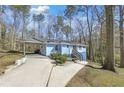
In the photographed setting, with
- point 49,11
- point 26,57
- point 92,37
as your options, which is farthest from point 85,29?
point 26,57

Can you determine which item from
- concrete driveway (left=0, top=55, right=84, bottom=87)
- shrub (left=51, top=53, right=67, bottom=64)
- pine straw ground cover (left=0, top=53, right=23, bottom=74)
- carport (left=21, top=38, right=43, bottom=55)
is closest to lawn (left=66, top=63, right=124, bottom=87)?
concrete driveway (left=0, top=55, right=84, bottom=87)

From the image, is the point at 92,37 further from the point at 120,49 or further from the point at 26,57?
the point at 26,57

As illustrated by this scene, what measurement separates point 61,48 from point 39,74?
23.9 inches

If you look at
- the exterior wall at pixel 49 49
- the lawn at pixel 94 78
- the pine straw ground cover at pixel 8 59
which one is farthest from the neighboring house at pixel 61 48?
the pine straw ground cover at pixel 8 59

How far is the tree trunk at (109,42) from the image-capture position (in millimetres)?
7152

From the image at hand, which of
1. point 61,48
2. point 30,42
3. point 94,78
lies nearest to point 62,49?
point 61,48

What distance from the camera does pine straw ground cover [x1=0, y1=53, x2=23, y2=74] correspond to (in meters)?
6.90

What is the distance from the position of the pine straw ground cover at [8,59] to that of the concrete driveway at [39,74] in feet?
0.49

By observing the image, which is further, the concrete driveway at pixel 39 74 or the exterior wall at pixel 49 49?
the exterior wall at pixel 49 49

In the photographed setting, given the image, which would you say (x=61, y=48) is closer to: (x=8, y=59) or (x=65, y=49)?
(x=65, y=49)

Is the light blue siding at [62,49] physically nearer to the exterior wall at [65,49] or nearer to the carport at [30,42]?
the exterior wall at [65,49]

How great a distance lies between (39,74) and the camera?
6836mm
